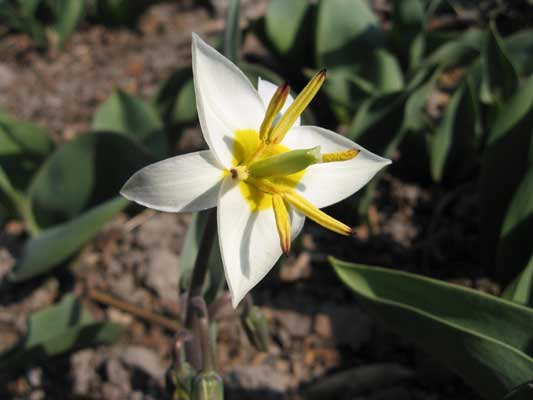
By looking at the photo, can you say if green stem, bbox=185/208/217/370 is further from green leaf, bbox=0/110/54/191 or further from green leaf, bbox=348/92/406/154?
green leaf, bbox=0/110/54/191

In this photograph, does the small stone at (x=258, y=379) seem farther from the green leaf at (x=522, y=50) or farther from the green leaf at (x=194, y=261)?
the green leaf at (x=522, y=50)

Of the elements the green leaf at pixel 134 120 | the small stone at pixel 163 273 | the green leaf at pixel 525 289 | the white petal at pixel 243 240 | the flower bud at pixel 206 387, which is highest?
the white petal at pixel 243 240

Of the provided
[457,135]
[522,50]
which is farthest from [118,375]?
[522,50]

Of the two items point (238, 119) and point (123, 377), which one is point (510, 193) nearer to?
point (238, 119)

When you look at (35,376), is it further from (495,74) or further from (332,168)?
(495,74)

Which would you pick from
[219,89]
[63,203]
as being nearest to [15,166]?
[63,203]

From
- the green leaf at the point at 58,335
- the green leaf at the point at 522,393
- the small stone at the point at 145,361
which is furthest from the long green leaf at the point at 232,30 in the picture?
the green leaf at the point at 522,393
